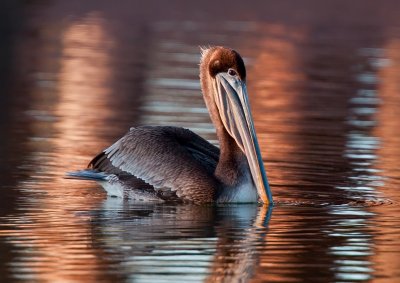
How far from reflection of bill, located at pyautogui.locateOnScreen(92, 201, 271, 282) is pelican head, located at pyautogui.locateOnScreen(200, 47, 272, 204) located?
0.46 meters

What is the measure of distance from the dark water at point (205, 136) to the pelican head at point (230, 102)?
1.59 ft

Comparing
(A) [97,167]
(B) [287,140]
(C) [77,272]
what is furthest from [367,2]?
(C) [77,272]

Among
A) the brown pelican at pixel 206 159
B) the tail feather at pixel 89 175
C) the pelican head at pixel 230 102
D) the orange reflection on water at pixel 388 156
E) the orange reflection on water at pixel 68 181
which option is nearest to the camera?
the orange reflection on water at pixel 68 181

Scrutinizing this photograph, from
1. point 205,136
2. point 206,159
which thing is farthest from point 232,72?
point 205,136

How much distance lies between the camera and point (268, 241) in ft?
29.9

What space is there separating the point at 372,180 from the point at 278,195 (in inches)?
44.6

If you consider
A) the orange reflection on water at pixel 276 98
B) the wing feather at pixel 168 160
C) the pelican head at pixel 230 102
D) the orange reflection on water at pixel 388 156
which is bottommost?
the orange reflection on water at pixel 388 156

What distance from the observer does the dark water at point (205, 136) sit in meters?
8.41

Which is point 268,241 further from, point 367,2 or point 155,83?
point 367,2

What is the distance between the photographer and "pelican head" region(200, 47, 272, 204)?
10.6 m

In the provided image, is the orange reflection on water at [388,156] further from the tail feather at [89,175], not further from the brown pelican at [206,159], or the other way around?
the tail feather at [89,175]

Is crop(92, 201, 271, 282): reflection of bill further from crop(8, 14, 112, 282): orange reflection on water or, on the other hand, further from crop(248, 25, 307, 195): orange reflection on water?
crop(248, 25, 307, 195): orange reflection on water

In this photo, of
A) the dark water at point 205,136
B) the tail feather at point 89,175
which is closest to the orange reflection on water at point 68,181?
the dark water at point 205,136

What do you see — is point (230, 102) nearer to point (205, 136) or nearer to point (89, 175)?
point (89, 175)
